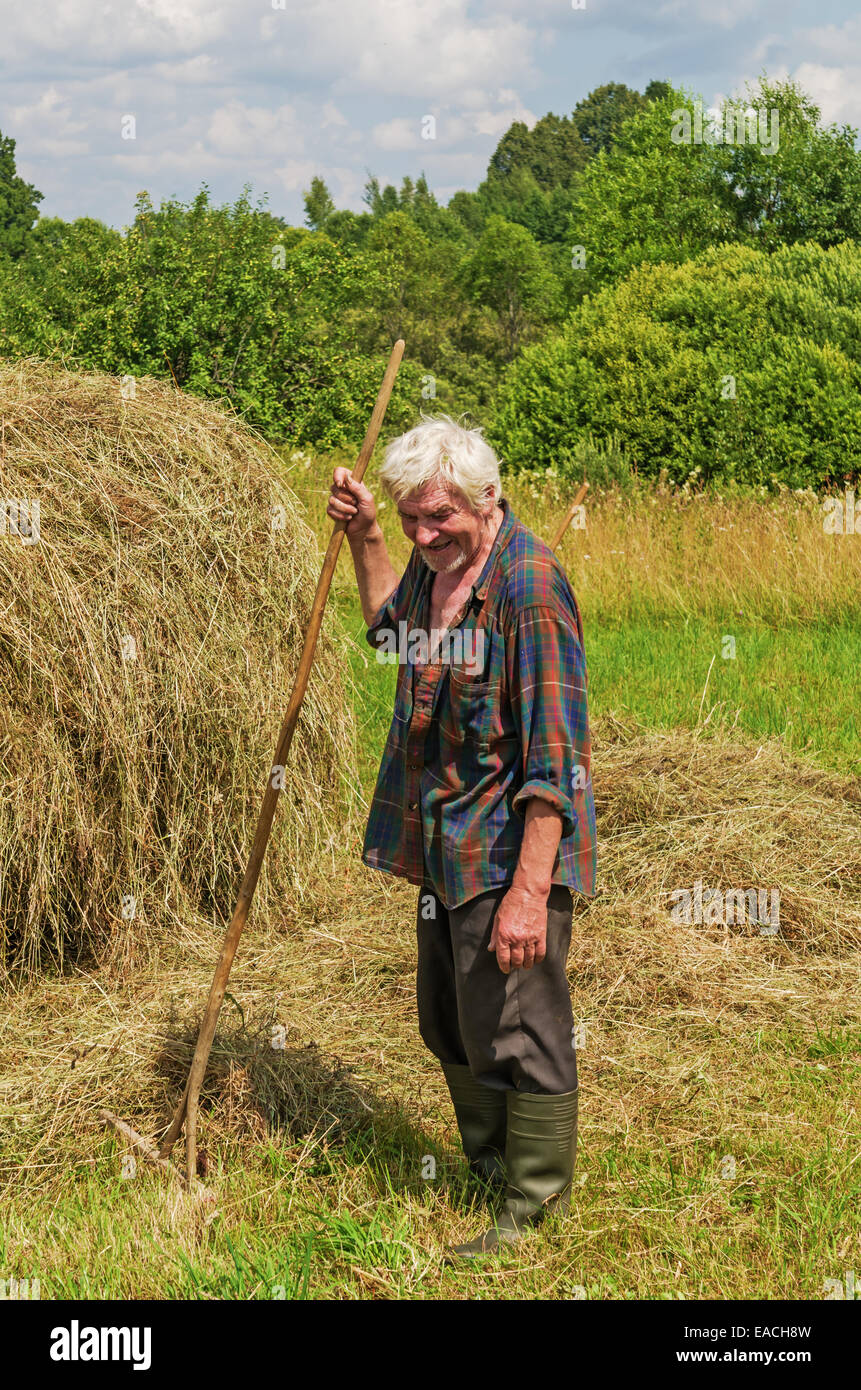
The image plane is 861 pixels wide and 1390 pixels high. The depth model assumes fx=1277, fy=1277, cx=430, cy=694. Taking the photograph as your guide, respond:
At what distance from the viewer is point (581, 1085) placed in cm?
430

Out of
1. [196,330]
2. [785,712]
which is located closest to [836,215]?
[196,330]

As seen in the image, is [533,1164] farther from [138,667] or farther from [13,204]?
[13,204]

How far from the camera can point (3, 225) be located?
220 ft

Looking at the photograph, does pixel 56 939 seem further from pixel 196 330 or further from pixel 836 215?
pixel 836 215

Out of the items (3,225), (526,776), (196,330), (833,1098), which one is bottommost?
(833,1098)

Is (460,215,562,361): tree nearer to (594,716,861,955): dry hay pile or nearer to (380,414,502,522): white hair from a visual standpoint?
(594,716,861,955): dry hay pile

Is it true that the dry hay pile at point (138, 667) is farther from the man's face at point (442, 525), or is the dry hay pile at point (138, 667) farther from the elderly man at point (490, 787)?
the man's face at point (442, 525)

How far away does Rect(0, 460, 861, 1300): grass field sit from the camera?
3225mm

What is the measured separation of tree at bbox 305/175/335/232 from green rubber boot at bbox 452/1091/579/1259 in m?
78.4

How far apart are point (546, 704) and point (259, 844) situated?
98 cm

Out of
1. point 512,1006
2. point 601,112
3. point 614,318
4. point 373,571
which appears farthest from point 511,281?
point 601,112

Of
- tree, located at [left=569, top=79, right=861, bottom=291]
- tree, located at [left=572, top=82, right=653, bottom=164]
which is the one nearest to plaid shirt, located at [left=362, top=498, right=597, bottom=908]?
tree, located at [left=569, top=79, right=861, bottom=291]

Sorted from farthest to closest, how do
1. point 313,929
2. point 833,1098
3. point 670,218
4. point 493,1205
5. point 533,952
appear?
point 670,218 < point 313,929 < point 833,1098 < point 493,1205 < point 533,952

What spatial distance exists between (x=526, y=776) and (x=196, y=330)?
10912 millimetres
